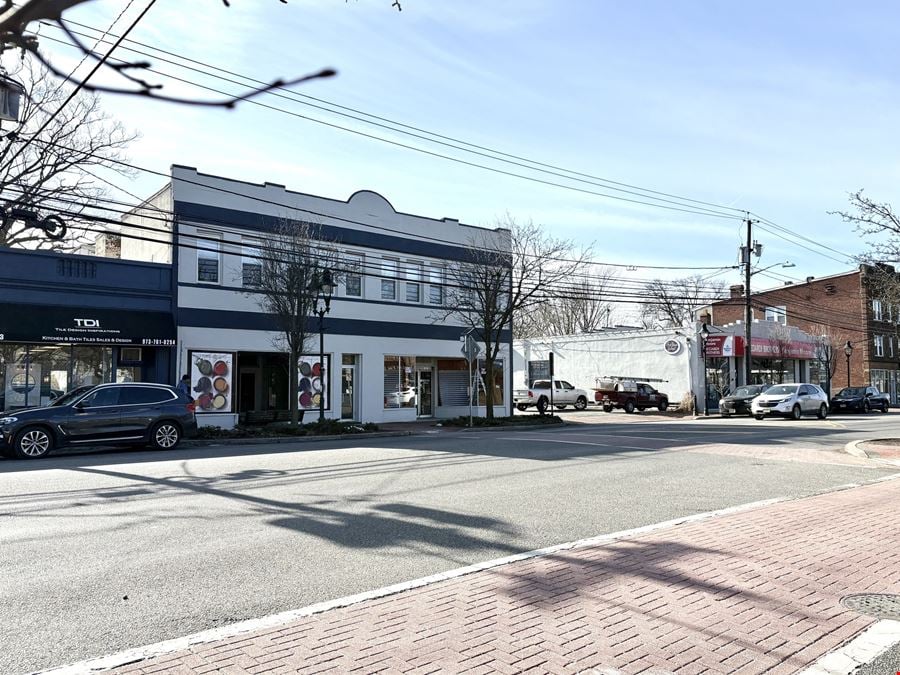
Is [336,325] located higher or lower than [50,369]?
higher

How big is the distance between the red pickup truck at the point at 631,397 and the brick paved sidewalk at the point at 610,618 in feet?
106

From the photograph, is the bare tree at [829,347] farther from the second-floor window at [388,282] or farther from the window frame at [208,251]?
the window frame at [208,251]

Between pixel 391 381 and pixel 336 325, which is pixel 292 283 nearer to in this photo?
pixel 336 325

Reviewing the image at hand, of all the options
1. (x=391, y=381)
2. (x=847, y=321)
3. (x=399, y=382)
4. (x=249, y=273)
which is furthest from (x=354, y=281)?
(x=847, y=321)

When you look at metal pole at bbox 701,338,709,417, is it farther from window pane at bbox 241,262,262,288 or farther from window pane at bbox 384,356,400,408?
window pane at bbox 241,262,262,288

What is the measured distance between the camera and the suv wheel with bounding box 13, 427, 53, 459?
1466 cm

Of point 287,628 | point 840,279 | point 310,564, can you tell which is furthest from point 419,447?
point 840,279

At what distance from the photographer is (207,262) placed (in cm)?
2312

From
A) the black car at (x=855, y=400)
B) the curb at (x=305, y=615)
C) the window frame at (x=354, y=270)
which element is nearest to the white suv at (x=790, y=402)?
the black car at (x=855, y=400)

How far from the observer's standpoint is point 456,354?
2983 cm

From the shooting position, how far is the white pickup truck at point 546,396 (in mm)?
39188

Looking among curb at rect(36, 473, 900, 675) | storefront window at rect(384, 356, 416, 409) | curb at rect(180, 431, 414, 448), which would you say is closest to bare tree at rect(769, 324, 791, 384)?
storefront window at rect(384, 356, 416, 409)

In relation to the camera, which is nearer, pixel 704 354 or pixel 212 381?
pixel 212 381

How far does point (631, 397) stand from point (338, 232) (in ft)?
66.7
